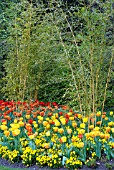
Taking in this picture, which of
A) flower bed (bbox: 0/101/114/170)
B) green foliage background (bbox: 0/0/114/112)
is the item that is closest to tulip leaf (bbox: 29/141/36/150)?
flower bed (bbox: 0/101/114/170)

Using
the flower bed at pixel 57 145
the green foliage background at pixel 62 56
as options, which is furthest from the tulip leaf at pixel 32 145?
the green foliage background at pixel 62 56

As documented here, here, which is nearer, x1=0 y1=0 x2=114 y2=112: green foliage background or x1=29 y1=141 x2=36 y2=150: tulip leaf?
x1=29 y1=141 x2=36 y2=150: tulip leaf

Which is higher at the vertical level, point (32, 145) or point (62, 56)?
point (62, 56)

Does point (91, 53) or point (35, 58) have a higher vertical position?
point (91, 53)

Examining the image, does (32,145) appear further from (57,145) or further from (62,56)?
(62,56)

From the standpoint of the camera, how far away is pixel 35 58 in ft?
21.1

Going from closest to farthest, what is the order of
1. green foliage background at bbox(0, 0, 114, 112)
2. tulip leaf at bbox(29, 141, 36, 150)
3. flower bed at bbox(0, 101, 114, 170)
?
flower bed at bbox(0, 101, 114, 170), tulip leaf at bbox(29, 141, 36, 150), green foliage background at bbox(0, 0, 114, 112)

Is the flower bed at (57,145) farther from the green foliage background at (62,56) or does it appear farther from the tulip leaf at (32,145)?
the green foliage background at (62,56)

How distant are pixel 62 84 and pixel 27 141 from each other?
2708mm

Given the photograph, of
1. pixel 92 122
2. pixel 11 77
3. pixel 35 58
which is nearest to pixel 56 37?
pixel 35 58

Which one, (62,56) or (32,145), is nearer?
(32,145)

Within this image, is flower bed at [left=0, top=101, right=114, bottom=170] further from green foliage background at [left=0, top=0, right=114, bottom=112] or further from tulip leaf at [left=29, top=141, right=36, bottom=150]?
green foliage background at [left=0, top=0, right=114, bottom=112]

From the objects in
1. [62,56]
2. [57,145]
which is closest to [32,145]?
[57,145]

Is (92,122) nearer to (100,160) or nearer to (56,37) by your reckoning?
(100,160)
